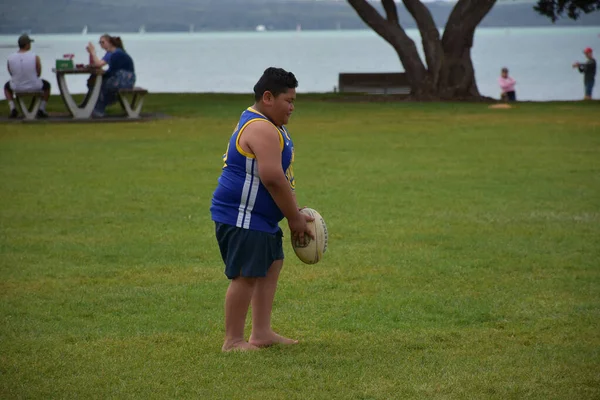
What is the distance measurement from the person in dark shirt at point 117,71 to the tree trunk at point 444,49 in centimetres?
923

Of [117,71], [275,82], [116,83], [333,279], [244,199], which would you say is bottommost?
[333,279]

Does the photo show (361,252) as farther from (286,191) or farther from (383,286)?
(286,191)

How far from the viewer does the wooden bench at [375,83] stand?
3538 centimetres

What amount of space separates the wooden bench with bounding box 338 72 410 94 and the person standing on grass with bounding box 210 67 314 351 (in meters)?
29.0

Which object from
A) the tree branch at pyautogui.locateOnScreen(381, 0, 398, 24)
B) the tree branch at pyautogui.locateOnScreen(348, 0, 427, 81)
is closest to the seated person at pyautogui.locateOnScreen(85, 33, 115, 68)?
the tree branch at pyautogui.locateOnScreen(348, 0, 427, 81)

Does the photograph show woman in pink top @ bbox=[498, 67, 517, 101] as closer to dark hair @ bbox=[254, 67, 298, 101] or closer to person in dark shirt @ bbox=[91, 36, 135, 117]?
person in dark shirt @ bbox=[91, 36, 135, 117]

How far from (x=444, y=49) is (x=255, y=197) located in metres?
25.1

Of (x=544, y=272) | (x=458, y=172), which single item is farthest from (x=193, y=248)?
(x=458, y=172)

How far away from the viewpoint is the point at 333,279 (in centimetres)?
876

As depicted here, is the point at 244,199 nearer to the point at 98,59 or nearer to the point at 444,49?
the point at 98,59

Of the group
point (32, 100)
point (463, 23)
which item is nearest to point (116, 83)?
point (32, 100)

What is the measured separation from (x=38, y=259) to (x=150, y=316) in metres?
2.36

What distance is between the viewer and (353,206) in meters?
12.5

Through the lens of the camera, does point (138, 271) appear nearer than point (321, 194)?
Yes
